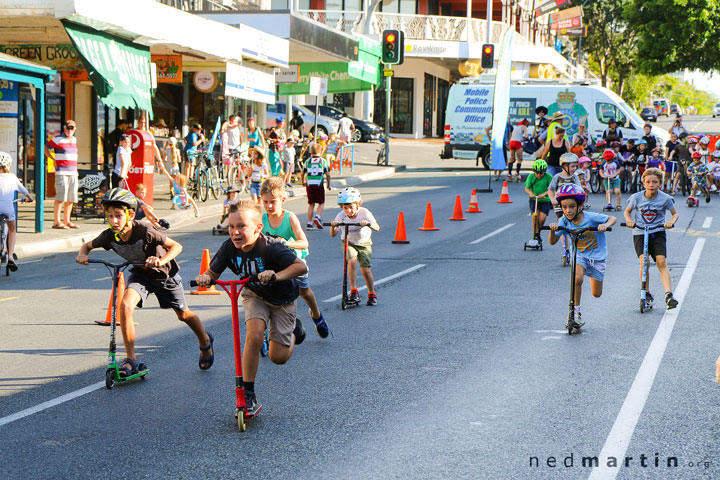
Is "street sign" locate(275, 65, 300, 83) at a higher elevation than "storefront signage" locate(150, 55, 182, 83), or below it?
higher

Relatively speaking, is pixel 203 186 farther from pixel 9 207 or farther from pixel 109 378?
pixel 109 378

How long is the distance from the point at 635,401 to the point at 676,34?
49.9 m

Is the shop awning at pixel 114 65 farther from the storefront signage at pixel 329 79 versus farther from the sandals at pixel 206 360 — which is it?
the storefront signage at pixel 329 79

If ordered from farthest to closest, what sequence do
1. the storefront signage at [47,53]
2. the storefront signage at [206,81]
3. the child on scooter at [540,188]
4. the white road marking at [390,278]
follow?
the storefront signage at [206,81]
the storefront signage at [47,53]
the child on scooter at [540,188]
the white road marking at [390,278]

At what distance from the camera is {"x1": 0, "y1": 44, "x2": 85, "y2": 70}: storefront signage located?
68.5 feet

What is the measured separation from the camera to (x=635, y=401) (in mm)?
6875

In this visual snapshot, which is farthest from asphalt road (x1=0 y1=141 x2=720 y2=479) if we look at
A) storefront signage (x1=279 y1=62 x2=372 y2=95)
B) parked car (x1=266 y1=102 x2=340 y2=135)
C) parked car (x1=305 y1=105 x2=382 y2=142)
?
parked car (x1=305 y1=105 x2=382 y2=142)

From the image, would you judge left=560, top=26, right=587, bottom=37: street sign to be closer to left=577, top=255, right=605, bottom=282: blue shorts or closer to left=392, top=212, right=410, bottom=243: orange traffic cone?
left=392, top=212, right=410, bottom=243: orange traffic cone

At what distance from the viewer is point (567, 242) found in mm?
14109

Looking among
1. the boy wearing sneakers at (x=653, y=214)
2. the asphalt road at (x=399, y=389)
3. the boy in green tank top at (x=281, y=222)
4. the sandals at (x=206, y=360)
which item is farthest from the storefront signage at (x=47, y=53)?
the sandals at (x=206, y=360)

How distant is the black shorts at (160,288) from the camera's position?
25.0 feet

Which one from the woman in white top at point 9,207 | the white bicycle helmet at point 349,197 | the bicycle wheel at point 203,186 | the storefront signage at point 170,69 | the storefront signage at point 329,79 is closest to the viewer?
the white bicycle helmet at point 349,197

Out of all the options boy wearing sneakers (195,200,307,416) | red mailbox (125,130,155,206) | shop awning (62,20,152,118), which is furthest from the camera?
red mailbox (125,130,155,206)

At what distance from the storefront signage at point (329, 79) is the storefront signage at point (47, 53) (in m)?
11.6
